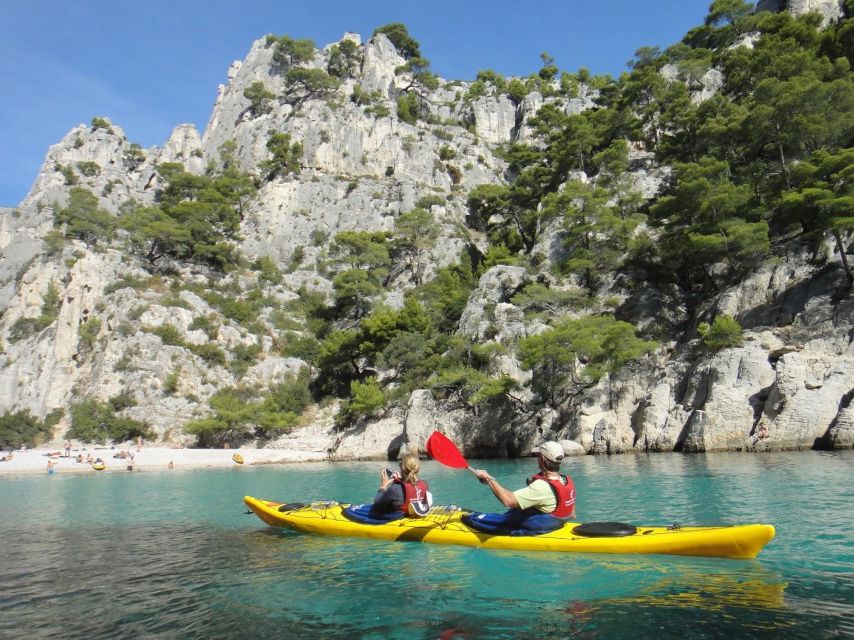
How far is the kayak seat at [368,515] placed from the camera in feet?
27.3

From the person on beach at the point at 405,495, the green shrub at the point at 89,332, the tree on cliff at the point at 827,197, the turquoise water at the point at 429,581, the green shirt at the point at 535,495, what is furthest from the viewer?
the green shrub at the point at 89,332

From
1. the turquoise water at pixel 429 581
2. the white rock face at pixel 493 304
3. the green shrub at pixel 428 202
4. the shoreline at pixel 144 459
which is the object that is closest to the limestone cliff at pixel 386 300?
the white rock face at pixel 493 304

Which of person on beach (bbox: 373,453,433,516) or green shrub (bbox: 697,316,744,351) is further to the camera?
green shrub (bbox: 697,316,744,351)

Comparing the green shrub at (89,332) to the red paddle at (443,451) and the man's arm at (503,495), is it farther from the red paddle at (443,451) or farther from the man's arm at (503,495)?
the man's arm at (503,495)

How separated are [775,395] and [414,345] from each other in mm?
20634

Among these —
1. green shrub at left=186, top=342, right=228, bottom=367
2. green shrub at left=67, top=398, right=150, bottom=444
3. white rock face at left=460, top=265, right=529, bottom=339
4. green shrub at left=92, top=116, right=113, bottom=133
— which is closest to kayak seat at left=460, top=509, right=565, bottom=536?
white rock face at left=460, top=265, right=529, bottom=339

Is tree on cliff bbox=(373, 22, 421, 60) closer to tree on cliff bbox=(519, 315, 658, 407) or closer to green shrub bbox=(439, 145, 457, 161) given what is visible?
green shrub bbox=(439, 145, 457, 161)

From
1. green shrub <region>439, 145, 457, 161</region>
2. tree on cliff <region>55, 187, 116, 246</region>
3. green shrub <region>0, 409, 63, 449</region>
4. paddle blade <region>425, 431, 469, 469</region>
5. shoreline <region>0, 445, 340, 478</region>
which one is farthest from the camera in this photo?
green shrub <region>439, 145, 457, 161</region>

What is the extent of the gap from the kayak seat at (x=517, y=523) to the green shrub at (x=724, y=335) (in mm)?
17965

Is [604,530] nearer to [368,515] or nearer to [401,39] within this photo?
[368,515]

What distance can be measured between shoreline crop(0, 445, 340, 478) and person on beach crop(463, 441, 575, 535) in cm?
2331

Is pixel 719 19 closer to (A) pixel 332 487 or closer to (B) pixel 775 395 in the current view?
(B) pixel 775 395

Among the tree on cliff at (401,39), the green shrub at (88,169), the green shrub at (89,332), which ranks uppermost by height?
the tree on cliff at (401,39)

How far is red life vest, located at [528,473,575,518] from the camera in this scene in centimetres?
661
